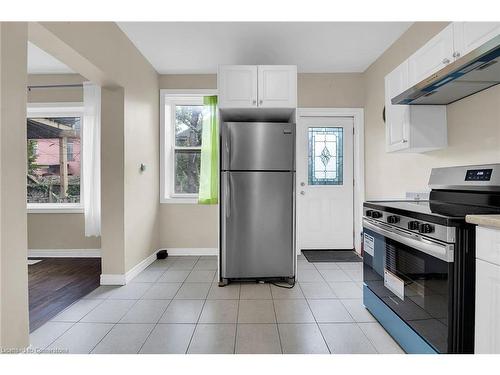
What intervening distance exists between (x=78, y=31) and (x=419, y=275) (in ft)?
9.37

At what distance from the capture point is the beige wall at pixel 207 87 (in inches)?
150

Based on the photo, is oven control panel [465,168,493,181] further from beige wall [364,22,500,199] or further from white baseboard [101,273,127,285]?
white baseboard [101,273,127,285]

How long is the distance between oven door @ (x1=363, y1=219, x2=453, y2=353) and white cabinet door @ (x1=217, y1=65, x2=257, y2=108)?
5.67 feet

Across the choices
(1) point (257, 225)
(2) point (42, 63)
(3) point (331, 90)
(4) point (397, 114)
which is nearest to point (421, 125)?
(4) point (397, 114)

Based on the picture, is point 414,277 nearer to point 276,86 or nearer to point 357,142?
point 276,86

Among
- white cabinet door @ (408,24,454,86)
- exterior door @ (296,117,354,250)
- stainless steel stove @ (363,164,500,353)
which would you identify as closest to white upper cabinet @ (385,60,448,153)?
white cabinet door @ (408,24,454,86)

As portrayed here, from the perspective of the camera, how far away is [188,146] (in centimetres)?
394

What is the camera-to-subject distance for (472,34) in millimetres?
1529

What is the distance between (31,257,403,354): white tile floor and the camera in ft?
5.74

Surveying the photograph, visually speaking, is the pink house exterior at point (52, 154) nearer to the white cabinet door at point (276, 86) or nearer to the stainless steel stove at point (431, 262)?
the white cabinet door at point (276, 86)

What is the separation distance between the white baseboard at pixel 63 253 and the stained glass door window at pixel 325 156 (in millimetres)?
3279

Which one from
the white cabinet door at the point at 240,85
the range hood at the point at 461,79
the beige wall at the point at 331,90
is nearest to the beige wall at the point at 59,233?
the white cabinet door at the point at 240,85

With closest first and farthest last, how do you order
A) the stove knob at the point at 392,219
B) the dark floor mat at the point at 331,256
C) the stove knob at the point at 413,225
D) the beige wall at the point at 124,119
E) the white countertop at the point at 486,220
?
the white countertop at the point at 486,220
the stove knob at the point at 413,225
the stove knob at the point at 392,219
the beige wall at the point at 124,119
the dark floor mat at the point at 331,256

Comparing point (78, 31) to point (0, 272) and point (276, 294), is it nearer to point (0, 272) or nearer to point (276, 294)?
point (0, 272)
